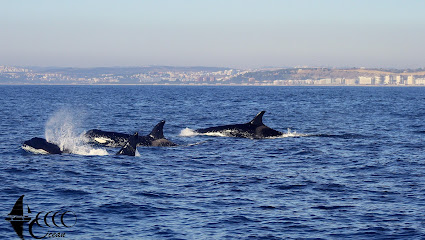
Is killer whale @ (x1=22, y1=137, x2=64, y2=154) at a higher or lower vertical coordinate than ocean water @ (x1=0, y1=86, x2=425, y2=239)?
higher

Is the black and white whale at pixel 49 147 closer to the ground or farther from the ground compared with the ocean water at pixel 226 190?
farther from the ground

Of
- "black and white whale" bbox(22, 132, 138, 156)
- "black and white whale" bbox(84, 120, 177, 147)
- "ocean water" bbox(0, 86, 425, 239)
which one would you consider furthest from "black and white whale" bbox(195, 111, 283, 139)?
"black and white whale" bbox(22, 132, 138, 156)

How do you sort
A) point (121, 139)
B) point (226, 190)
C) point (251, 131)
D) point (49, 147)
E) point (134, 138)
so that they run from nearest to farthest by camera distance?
point (226, 190) < point (134, 138) < point (49, 147) < point (121, 139) < point (251, 131)

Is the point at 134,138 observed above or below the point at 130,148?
above

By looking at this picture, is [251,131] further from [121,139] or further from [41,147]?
[41,147]

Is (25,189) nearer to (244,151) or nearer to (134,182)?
(134,182)

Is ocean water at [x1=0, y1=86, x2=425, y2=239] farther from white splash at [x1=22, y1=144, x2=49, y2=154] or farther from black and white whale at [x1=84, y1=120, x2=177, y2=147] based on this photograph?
black and white whale at [x1=84, y1=120, x2=177, y2=147]

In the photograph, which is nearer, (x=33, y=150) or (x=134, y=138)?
(x=134, y=138)

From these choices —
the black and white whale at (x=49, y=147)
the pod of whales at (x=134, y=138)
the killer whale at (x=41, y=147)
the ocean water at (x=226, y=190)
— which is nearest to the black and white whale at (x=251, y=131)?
the pod of whales at (x=134, y=138)

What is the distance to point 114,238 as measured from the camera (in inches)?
651

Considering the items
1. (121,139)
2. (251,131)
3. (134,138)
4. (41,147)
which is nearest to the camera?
(134,138)

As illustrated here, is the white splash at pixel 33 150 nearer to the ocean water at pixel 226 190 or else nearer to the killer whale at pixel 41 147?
the killer whale at pixel 41 147

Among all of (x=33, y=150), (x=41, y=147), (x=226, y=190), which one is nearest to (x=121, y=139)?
(x=41, y=147)

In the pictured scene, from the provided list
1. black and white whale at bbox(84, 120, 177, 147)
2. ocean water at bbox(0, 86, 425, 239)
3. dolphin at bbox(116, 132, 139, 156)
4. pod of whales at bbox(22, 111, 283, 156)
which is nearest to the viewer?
ocean water at bbox(0, 86, 425, 239)
